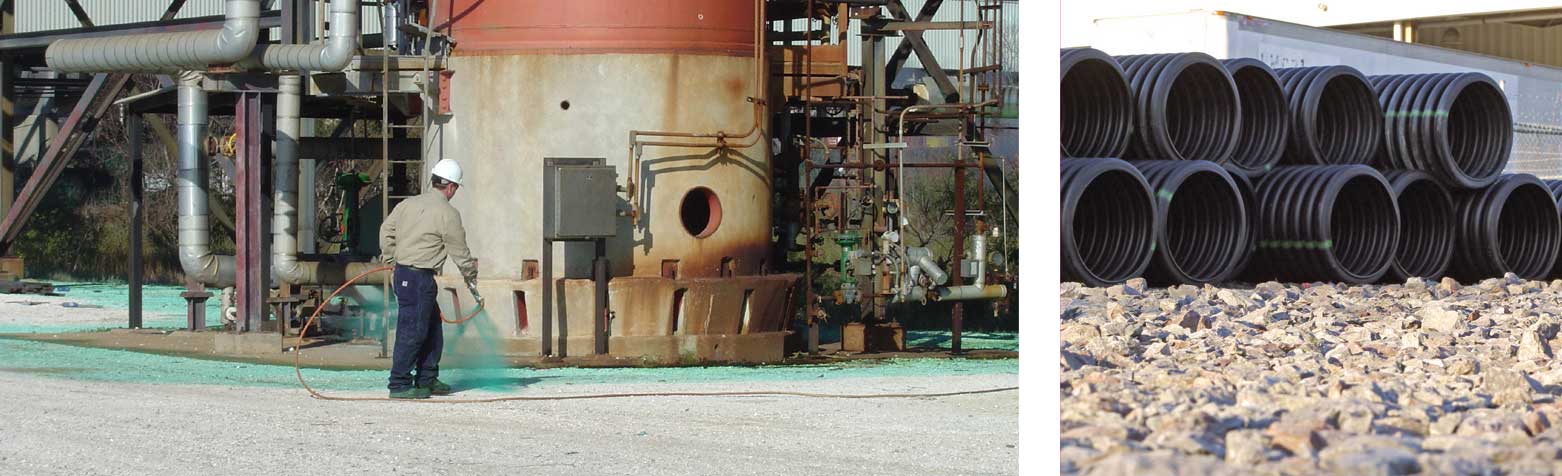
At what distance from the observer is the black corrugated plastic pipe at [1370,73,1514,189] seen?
1523 cm

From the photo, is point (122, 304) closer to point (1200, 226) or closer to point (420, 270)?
point (420, 270)

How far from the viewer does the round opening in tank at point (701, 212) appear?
14.1 metres

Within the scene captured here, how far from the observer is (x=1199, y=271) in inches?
547

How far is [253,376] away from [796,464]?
17.6ft

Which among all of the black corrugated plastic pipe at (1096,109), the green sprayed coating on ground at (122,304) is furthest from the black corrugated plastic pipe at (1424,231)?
the green sprayed coating on ground at (122,304)

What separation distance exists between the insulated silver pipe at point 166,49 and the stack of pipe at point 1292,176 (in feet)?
19.4

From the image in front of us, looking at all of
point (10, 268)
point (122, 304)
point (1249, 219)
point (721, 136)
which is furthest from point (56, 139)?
point (1249, 219)

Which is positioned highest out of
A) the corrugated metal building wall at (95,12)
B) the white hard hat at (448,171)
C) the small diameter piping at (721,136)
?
the corrugated metal building wall at (95,12)

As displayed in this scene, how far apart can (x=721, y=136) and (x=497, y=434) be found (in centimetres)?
491

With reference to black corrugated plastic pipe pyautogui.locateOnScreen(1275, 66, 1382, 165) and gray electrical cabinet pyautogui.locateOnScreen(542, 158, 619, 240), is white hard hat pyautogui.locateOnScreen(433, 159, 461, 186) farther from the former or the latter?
black corrugated plastic pipe pyautogui.locateOnScreen(1275, 66, 1382, 165)

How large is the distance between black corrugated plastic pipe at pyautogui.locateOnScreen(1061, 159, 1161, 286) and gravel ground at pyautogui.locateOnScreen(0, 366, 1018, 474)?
1.83 m

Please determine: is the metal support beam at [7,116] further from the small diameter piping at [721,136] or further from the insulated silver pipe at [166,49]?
the small diameter piping at [721,136]

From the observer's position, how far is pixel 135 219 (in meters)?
17.9

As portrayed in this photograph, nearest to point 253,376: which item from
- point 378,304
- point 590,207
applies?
point 590,207
